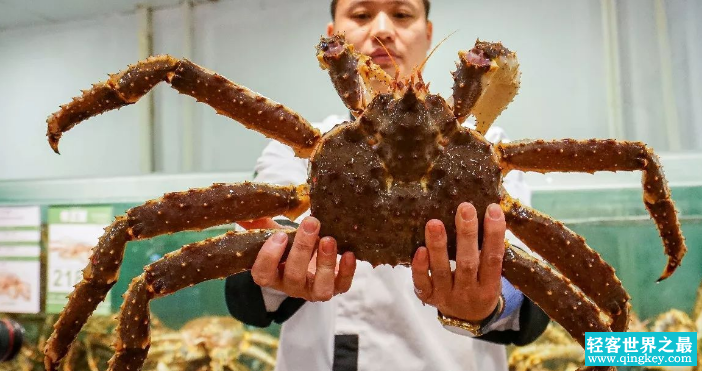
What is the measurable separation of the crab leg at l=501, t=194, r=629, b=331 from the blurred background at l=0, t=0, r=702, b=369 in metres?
1.03

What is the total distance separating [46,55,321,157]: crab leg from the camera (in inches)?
35.9

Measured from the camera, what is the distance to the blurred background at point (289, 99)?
209 cm

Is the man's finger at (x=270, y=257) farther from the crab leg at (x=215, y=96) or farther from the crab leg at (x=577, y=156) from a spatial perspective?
the crab leg at (x=577, y=156)

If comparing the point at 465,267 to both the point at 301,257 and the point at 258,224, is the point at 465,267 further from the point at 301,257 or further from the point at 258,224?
the point at 258,224

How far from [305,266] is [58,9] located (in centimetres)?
299

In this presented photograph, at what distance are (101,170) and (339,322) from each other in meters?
2.44

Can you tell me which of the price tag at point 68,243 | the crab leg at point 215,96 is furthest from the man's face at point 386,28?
the price tag at point 68,243

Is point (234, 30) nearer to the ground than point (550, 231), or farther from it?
farther from it

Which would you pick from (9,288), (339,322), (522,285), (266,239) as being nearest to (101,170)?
(9,288)

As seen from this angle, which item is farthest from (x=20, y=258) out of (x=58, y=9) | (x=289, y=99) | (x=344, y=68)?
(x=344, y=68)

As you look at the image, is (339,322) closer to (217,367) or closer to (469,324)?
(469,324)

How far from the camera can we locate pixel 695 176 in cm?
181

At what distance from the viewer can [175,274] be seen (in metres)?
0.91

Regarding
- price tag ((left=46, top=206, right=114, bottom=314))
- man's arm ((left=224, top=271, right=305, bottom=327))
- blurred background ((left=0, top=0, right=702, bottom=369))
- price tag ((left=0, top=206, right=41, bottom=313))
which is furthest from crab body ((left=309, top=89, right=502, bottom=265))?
price tag ((left=0, top=206, right=41, bottom=313))
